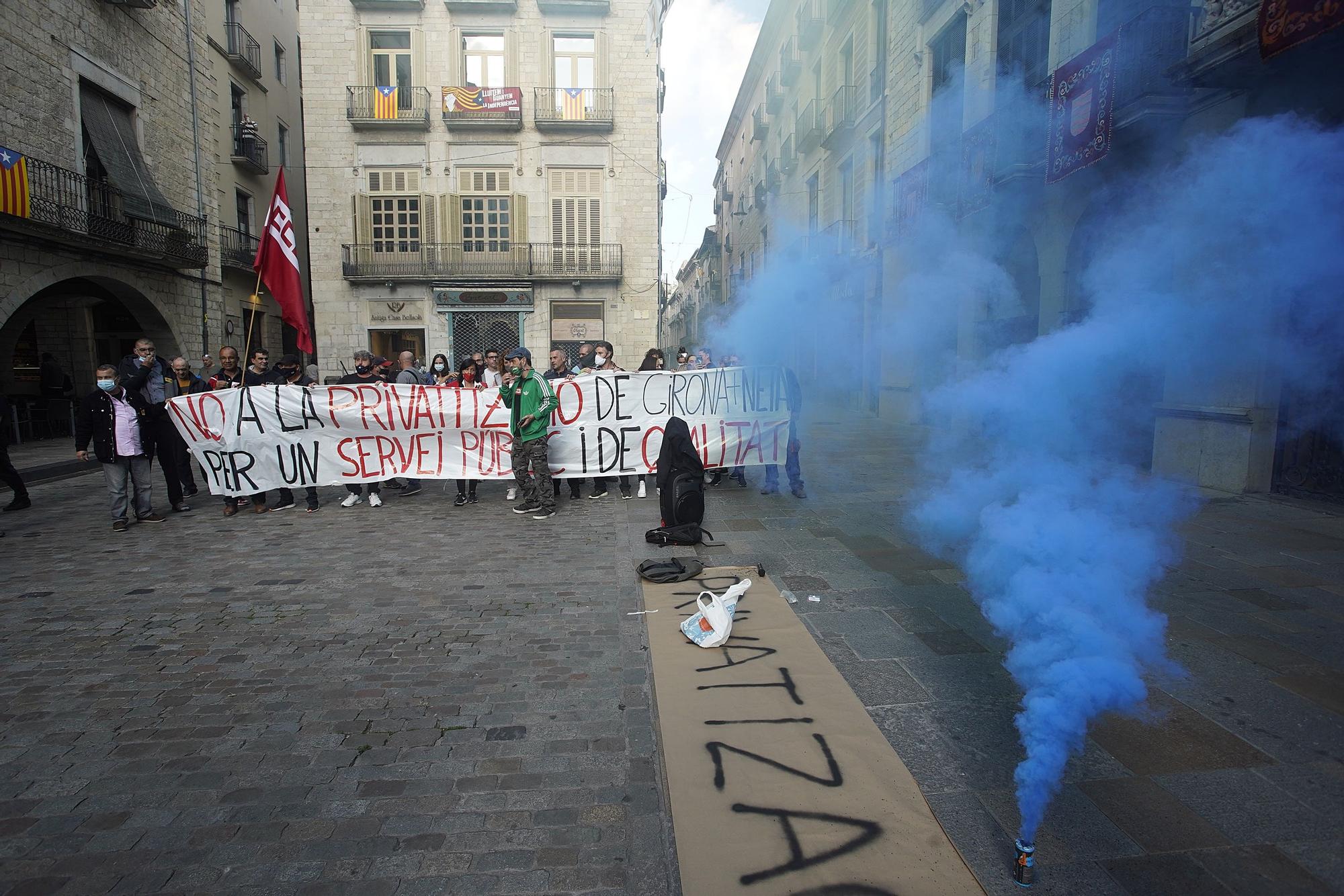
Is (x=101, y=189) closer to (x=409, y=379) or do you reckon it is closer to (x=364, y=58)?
(x=364, y=58)

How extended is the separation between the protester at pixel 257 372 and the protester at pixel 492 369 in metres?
2.46

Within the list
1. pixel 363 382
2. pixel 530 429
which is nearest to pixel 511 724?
pixel 530 429

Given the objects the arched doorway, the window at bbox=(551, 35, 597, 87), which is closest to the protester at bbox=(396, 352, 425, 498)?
the arched doorway

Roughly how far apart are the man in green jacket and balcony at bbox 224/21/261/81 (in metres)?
19.9

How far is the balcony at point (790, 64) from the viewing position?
2387 cm

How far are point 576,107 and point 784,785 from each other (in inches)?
876

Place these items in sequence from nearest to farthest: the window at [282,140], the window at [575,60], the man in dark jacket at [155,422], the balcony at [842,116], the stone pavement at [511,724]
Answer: the stone pavement at [511,724], the man in dark jacket at [155,422], the balcony at [842,116], the window at [575,60], the window at [282,140]

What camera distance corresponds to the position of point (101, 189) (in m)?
14.2

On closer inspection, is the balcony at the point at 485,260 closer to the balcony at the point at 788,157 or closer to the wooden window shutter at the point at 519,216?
the wooden window shutter at the point at 519,216

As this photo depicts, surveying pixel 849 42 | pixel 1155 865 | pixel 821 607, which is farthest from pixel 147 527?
pixel 849 42

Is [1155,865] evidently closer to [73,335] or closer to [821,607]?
[821,607]

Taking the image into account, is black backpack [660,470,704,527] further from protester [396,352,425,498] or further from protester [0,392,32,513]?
protester [0,392,32,513]

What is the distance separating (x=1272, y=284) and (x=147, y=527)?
955 cm

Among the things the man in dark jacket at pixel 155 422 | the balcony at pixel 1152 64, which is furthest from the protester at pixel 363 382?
the balcony at pixel 1152 64
